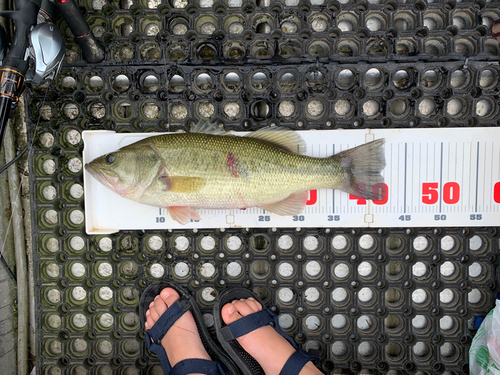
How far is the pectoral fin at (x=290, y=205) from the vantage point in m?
1.47

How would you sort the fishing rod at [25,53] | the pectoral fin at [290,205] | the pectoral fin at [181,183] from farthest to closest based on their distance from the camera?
the pectoral fin at [290,205]
the pectoral fin at [181,183]
the fishing rod at [25,53]

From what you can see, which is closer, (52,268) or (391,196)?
(391,196)

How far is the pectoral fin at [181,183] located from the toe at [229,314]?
67 centimetres

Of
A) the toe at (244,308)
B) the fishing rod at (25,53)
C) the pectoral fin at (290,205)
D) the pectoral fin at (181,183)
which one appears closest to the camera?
the fishing rod at (25,53)

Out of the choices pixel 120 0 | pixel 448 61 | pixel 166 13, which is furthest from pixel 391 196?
pixel 120 0

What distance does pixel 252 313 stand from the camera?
1581 millimetres

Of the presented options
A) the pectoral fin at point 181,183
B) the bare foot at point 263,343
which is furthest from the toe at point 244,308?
the pectoral fin at point 181,183

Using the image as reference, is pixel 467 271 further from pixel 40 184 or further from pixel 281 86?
pixel 40 184

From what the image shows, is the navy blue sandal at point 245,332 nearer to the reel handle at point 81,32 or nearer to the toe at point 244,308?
the toe at point 244,308

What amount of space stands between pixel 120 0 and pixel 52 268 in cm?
152

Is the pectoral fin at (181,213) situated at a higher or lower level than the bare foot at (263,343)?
higher

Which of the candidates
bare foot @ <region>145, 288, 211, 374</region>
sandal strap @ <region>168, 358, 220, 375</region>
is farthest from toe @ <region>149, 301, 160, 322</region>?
sandal strap @ <region>168, 358, 220, 375</region>

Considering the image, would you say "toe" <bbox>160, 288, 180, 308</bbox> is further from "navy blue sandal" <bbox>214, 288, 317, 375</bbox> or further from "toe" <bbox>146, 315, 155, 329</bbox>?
"navy blue sandal" <bbox>214, 288, 317, 375</bbox>

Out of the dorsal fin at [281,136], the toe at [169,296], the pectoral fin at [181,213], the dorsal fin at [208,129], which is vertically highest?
the dorsal fin at [208,129]
